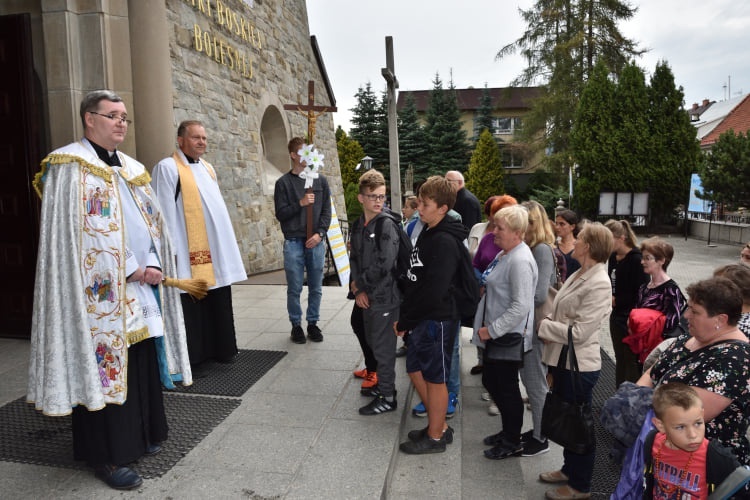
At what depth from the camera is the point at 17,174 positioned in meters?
4.96

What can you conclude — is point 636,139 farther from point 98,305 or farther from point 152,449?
point 98,305

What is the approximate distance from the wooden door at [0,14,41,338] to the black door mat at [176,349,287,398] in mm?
1914

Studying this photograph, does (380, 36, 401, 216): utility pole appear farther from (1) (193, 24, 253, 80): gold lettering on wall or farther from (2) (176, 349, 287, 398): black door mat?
(2) (176, 349, 287, 398): black door mat

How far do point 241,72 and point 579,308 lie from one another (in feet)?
29.1

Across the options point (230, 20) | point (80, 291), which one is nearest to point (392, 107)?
point (230, 20)

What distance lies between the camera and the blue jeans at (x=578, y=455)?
314cm

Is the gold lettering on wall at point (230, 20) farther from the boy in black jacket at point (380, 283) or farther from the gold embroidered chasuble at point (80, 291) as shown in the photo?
the gold embroidered chasuble at point (80, 291)

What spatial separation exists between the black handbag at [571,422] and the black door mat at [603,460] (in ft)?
1.93

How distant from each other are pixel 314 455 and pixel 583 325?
1637 millimetres

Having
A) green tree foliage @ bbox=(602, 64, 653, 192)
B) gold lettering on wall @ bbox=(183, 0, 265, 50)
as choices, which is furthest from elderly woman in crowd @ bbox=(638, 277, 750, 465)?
green tree foliage @ bbox=(602, 64, 653, 192)

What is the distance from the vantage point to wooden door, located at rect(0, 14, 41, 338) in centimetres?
473

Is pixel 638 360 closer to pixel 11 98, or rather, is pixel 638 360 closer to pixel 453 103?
pixel 11 98

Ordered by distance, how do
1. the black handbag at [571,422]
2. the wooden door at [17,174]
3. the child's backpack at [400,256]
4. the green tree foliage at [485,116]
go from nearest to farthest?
the black handbag at [571,422] → the child's backpack at [400,256] → the wooden door at [17,174] → the green tree foliage at [485,116]

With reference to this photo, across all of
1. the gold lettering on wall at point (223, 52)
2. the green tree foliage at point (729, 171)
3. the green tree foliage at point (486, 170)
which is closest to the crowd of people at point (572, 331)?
the gold lettering on wall at point (223, 52)
